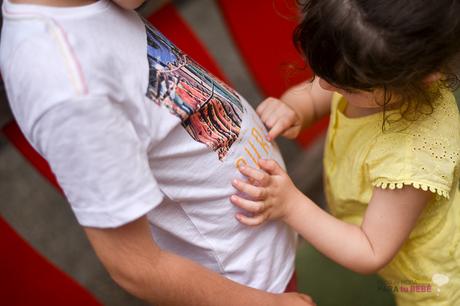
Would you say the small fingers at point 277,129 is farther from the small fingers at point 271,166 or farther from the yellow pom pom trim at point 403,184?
the yellow pom pom trim at point 403,184

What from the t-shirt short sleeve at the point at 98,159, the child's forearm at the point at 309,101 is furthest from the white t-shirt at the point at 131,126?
the child's forearm at the point at 309,101

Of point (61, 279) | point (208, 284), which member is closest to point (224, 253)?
point (208, 284)

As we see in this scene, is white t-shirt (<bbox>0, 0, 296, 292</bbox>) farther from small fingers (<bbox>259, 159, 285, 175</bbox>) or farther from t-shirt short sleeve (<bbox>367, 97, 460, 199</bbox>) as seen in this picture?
t-shirt short sleeve (<bbox>367, 97, 460, 199</bbox>)

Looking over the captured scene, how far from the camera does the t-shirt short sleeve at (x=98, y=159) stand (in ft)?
1.81

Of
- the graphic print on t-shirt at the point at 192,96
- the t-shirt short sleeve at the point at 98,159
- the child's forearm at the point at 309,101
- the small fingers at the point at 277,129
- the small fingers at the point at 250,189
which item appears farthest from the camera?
the child's forearm at the point at 309,101

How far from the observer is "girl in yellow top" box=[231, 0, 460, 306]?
0.71 m

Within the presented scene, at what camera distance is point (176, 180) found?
716 millimetres

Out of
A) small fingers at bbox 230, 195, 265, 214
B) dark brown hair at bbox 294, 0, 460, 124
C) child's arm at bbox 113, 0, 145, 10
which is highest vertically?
child's arm at bbox 113, 0, 145, 10

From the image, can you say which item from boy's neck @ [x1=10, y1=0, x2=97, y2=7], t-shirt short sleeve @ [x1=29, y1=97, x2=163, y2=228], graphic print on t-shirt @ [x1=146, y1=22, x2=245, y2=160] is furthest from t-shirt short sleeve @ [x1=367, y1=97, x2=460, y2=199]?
boy's neck @ [x1=10, y1=0, x2=97, y2=7]

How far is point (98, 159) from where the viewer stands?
0.57 m

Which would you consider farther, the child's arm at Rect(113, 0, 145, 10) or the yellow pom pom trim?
the yellow pom pom trim

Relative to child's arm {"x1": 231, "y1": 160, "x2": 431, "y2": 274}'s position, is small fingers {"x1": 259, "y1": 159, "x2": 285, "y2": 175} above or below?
above

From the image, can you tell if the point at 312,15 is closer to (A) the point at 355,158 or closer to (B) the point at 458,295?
(A) the point at 355,158

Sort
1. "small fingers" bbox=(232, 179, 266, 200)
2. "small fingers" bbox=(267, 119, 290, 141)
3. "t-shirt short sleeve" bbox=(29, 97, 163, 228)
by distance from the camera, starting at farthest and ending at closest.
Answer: "small fingers" bbox=(267, 119, 290, 141)
"small fingers" bbox=(232, 179, 266, 200)
"t-shirt short sleeve" bbox=(29, 97, 163, 228)
